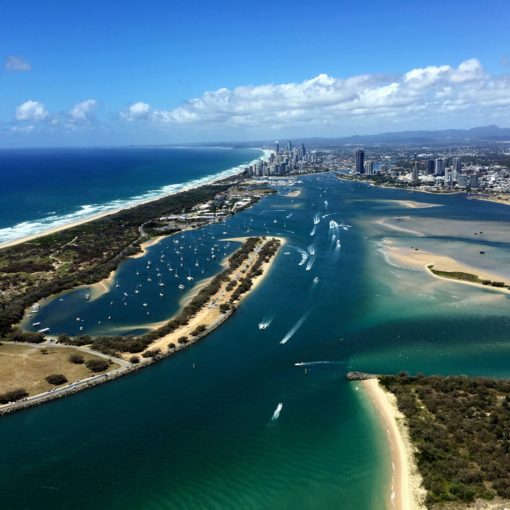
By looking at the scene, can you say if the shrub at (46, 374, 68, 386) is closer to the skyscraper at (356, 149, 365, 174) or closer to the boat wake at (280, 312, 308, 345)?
the boat wake at (280, 312, 308, 345)

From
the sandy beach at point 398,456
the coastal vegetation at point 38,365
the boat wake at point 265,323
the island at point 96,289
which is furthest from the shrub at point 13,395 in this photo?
the sandy beach at point 398,456

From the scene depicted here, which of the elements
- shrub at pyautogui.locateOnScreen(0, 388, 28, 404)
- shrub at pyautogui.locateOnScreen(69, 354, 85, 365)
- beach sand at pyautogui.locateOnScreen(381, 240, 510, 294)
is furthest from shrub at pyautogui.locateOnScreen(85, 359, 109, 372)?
beach sand at pyautogui.locateOnScreen(381, 240, 510, 294)

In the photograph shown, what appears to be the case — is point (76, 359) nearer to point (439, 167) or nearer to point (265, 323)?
point (265, 323)

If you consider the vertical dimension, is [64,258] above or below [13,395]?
above

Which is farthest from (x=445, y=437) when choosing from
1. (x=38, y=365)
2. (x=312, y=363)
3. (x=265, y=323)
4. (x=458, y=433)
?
(x=38, y=365)

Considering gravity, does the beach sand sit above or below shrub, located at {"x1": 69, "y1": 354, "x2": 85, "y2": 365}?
above

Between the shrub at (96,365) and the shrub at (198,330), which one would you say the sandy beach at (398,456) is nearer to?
the shrub at (198,330)

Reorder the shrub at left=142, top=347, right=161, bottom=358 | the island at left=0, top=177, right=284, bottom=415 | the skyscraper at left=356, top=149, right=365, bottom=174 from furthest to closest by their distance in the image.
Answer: the skyscraper at left=356, top=149, right=365, bottom=174 < the shrub at left=142, top=347, right=161, bottom=358 < the island at left=0, top=177, right=284, bottom=415

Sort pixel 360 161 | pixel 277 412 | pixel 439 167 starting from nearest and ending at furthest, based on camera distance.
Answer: pixel 277 412, pixel 439 167, pixel 360 161
